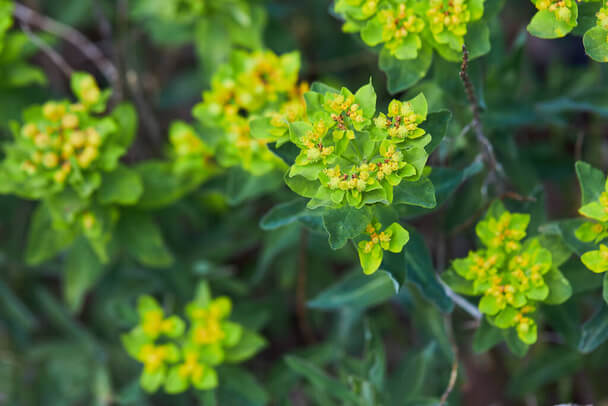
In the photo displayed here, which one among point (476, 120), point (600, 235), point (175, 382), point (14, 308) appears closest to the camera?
point (600, 235)

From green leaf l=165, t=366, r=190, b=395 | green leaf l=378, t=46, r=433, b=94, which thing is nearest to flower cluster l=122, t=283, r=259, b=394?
green leaf l=165, t=366, r=190, b=395

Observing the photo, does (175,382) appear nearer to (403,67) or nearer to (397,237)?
(397,237)

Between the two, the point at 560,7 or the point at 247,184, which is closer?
the point at 560,7

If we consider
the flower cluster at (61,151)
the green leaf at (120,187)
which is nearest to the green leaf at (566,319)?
the green leaf at (120,187)

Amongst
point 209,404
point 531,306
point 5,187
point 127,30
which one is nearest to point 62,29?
point 127,30

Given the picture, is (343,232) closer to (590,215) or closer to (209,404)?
(590,215)

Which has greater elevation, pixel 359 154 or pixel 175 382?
pixel 359 154

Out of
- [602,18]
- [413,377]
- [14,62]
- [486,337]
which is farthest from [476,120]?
[14,62]

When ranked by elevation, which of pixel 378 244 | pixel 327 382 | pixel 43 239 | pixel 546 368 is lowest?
pixel 546 368
